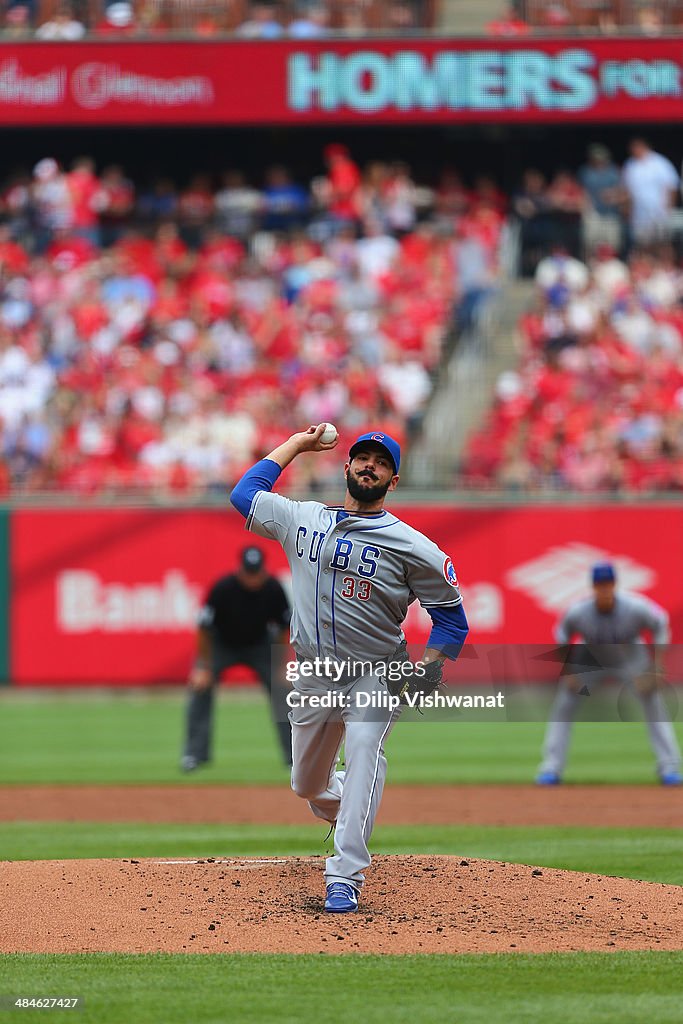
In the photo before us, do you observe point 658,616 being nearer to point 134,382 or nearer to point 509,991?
point 509,991

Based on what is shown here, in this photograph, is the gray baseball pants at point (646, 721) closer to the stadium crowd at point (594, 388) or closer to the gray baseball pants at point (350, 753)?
the gray baseball pants at point (350, 753)

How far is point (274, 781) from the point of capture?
13609 millimetres

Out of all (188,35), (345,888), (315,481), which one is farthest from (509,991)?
(188,35)

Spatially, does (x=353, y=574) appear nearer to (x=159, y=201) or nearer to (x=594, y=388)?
(x=594, y=388)

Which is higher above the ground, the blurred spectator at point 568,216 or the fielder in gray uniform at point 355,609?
the blurred spectator at point 568,216

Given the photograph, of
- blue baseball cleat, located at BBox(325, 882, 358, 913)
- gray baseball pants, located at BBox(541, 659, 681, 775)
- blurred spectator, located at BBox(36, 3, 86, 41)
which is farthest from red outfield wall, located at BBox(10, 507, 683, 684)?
blue baseball cleat, located at BBox(325, 882, 358, 913)

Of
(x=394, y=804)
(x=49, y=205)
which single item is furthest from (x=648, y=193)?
(x=394, y=804)

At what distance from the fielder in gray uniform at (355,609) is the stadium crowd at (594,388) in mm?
13439

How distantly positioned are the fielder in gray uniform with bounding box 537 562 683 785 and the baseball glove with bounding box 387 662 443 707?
234 inches

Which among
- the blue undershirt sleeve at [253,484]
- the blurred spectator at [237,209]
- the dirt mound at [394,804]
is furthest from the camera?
the blurred spectator at [237,209]

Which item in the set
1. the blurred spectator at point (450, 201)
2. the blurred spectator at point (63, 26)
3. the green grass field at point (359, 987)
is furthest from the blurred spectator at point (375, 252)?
the green grass field at point (359, 987)

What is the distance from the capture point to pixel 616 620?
43.0ft

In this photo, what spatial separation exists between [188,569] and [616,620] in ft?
27.7

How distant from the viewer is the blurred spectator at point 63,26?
2462 centimetres
